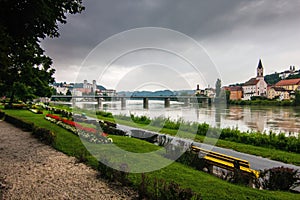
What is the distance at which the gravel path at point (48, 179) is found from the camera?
4.47m

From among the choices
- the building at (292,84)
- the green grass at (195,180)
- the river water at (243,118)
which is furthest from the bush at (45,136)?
the building at (292,84)

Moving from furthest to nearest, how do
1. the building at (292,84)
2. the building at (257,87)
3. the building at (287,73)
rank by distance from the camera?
the building at (287,73) < the building at (257,87) < the building at (292,84)

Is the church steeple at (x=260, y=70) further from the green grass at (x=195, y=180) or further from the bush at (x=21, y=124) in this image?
the green grass at (x=195, y=180)

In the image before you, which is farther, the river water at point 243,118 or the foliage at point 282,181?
the river water at point 243,118

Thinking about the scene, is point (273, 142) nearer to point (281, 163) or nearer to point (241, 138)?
point (241, 138)

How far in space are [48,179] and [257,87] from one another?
110157 millimetres

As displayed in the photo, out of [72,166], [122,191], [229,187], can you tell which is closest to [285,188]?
[229,187]

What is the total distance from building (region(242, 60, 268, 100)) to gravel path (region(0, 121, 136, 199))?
103043 mm

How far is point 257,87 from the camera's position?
328 feet

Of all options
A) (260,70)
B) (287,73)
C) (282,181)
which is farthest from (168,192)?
(287,73)

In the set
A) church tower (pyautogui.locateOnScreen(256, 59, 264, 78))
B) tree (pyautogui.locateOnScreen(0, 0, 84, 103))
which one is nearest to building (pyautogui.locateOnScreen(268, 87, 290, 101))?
church tower (pyautogui.locateOnScreen(256, 59, 264, 78))

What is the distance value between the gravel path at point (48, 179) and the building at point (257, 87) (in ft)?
338

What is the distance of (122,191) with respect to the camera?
462 cm

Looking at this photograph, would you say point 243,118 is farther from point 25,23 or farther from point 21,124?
point 25,23
